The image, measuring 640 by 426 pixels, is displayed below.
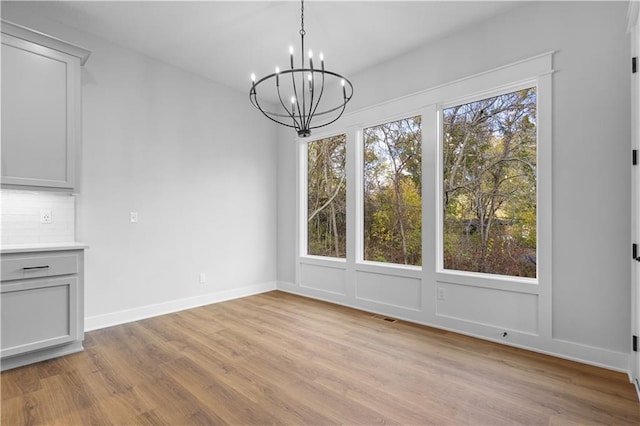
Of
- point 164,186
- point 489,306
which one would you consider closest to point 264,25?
point 164,186

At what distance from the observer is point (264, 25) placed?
3156 mm

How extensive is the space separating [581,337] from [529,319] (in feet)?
1.16

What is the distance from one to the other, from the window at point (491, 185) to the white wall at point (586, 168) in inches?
9.3

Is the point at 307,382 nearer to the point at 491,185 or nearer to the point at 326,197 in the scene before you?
the point at 491,185

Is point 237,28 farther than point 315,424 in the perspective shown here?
Yes

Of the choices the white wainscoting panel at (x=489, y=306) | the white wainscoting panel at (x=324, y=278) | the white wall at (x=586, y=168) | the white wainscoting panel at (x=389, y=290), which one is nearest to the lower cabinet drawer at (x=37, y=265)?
the white wainscoting panel at (x=324, y=278)

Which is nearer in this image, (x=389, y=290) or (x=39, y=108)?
(x=39, y=108)

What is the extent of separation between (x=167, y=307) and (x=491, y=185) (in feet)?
12.4

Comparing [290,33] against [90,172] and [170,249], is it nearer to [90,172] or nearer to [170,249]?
[90,172]

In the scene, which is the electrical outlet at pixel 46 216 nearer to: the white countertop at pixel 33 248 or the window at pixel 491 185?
the white countertop at pixel 33 248

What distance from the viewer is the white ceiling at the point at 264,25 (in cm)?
287

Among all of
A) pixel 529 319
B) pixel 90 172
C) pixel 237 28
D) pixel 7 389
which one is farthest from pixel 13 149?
pixel 529 319

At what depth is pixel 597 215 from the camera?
98.1 inches

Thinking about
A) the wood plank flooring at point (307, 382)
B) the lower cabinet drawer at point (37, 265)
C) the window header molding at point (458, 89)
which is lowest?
the wood plank flooring at point (307, 382)
